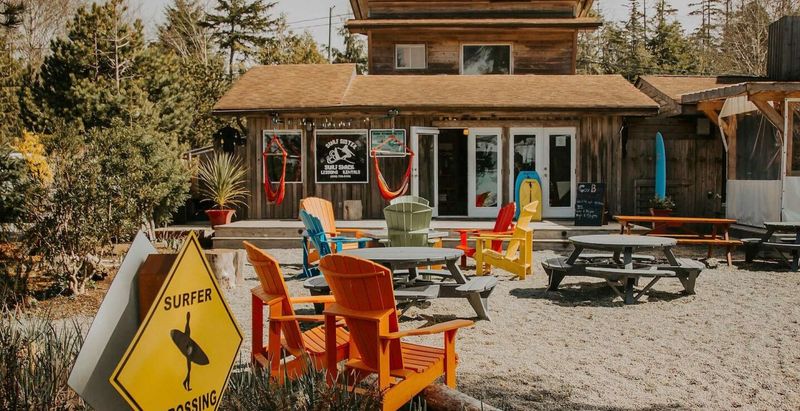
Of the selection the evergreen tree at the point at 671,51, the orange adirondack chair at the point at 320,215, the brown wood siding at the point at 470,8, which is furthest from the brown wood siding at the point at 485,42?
the evergreen tree at the point at 671,51

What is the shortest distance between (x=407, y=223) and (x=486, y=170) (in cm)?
669

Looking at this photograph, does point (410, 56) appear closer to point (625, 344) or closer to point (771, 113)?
point (771, 113)

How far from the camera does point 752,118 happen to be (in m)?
12.3

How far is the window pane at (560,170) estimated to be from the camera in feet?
46.2

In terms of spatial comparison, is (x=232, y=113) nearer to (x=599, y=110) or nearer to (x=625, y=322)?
(x=599, y=110)

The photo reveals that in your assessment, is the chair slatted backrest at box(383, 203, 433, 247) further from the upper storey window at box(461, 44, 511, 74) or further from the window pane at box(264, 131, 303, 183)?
the upper storey window at box(461, 44, 511, 74)

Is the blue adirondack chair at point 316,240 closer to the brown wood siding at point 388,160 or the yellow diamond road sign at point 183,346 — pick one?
the brown wood siding at point 388,160

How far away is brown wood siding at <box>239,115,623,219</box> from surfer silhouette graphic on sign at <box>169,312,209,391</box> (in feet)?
39.3

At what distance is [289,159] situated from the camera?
14.0 m

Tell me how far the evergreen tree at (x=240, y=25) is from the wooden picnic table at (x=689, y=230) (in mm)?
23019

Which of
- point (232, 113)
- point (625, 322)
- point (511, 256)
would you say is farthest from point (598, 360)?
point (232, 113)

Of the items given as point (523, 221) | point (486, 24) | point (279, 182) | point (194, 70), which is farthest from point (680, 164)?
point (194, 70)

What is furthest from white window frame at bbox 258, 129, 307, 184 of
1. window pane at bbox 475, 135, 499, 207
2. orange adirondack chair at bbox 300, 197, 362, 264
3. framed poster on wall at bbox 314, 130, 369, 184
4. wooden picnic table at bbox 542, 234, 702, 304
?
wooden picnic table at bbox 542, 234, 702, 304

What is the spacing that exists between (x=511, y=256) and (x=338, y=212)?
20.0 feet
